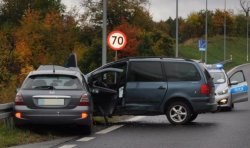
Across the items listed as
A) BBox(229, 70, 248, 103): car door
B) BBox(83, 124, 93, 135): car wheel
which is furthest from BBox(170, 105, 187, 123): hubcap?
BBox(229, 70, 248, 103): car door

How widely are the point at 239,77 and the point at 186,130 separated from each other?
10.7 meters

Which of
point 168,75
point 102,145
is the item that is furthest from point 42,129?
point 168,75

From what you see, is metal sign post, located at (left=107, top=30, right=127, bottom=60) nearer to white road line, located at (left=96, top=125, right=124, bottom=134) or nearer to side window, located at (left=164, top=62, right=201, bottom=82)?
side window, located at (left=164, top=62, right=201, bottom=82)

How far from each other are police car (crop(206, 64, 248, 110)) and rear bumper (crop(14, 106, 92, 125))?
32.9 feet

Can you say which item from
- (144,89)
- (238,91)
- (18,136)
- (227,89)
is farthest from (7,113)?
(238,91)

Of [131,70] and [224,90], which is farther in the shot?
[224,90]

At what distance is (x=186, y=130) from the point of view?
1491 cm

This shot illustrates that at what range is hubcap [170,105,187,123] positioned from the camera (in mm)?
16250

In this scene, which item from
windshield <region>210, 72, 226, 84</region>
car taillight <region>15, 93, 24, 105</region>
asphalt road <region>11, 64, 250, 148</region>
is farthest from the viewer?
windshield <region>210, 72, 226, 84</region>

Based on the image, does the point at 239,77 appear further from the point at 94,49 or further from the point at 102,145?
the point at 94,49

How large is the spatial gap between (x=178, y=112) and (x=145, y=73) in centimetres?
130

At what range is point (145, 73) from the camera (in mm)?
16234

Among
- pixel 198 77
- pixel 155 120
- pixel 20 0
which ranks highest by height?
pixel 20 0

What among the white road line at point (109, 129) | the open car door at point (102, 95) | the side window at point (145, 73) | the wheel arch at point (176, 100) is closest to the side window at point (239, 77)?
the wheel arch at point (176, 100)
